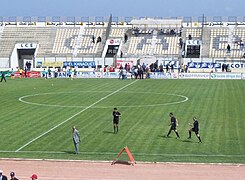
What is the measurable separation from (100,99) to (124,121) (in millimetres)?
12057

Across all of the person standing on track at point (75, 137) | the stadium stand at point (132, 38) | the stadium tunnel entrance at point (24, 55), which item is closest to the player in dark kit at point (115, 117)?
the person standing on track at point (75, 137)

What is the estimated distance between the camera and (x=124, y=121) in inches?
1539

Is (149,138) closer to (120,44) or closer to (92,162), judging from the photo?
(92,162)

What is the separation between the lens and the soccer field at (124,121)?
29984 millimetres

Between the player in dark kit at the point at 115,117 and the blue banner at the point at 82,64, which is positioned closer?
the player in dark kit at the point at 115,117

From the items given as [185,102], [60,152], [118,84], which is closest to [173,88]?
[118,84]

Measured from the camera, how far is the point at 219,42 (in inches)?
3748

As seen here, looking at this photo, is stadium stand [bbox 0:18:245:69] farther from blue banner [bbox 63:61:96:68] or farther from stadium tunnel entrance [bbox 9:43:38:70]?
blue banner [bbox 63:61:96:68]

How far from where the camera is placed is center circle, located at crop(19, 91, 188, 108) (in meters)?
47.4

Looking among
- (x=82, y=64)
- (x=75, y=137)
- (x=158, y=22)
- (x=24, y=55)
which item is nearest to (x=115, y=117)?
(x=75, y=137)

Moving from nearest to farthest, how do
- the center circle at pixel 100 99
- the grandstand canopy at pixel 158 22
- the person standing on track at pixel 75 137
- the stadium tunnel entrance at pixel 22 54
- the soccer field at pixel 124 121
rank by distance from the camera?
the person standing on track at pixel 75 137, the soccer field at pixel 124 121, the center circle at pixel 100 99, the stadium tunnel entrance at pixel 22 54, the grandstand canopy at pixel 158 22

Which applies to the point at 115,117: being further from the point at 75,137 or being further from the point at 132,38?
the point at 132,38

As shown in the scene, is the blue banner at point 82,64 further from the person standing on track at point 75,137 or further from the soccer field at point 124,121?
the person standing on track at point 75,137

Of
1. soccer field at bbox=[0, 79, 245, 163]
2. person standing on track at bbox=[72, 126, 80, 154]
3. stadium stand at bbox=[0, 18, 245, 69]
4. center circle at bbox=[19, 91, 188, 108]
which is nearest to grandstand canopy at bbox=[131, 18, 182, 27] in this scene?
A: stadium stand at bbox=[0, 18, 245, 69]
